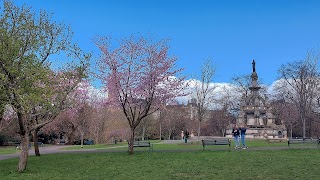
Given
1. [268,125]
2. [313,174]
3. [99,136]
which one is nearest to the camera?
[313,174]

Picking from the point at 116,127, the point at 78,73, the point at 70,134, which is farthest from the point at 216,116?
the point at 78,73

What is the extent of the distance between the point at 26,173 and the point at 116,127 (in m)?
44.8

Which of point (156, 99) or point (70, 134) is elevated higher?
point (156, 99)

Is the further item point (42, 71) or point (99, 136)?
point (99, 136)

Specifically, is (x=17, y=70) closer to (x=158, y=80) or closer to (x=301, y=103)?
(x=158, y=80)

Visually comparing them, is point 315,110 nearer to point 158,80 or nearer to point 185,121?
point 185,121

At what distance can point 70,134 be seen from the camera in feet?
190

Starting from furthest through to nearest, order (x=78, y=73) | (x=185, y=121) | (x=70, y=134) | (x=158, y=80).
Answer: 1. (x=185, y=121)
2. (x=70, y=134)
3. (x=158, y=80)
4. (x=78, y=73)

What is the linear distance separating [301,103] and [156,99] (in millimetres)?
32153

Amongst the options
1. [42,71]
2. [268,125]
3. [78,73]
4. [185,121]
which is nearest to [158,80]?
[78,73]

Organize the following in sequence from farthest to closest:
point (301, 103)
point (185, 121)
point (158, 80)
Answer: point (185, 121)
point (301, 103)
point (158, 80)

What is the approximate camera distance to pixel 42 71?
45.8 ft

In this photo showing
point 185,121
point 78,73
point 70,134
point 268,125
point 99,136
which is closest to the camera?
point 78,73

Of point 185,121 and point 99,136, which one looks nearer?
point 99,136
